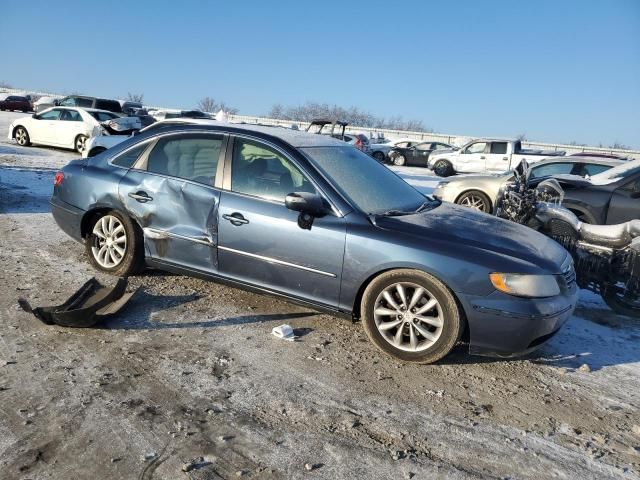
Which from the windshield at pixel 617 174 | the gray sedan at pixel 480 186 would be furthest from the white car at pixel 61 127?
the windshield at pixel 617 174

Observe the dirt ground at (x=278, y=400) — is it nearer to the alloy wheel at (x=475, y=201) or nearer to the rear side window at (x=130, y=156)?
the rear side window at (x=130, y=156)

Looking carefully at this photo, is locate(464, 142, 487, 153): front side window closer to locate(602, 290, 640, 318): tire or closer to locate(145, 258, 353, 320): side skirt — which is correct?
locate(602, 290, 640, 318): tire

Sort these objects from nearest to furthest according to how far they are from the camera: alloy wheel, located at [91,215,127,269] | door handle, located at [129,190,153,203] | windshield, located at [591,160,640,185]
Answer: door handle, located at [129,190,153,203] < alloy wheel, located at [91,215,127,269] < windshield, located at [591,160,640,185]

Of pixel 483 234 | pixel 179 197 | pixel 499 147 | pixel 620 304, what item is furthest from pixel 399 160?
pixel 483 234

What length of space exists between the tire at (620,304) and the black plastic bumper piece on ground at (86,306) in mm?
4488

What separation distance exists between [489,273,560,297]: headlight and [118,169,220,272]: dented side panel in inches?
86.6

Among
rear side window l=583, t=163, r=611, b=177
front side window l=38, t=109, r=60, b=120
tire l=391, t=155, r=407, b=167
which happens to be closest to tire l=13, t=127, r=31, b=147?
front side window l=38, t=109, r=60, b=120

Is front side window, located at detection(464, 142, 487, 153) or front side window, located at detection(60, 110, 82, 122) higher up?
front side window, located at detection(464, 142, 487, 153)

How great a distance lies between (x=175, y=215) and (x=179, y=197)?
0.16 meters

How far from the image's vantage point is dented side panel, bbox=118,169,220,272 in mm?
4265

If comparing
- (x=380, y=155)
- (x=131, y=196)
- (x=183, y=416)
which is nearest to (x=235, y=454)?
(x=183, y=416)

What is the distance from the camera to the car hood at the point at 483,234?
3650 millimetres

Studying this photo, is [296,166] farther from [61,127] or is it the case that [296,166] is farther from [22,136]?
[22,136]

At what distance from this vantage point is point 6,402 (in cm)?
281
